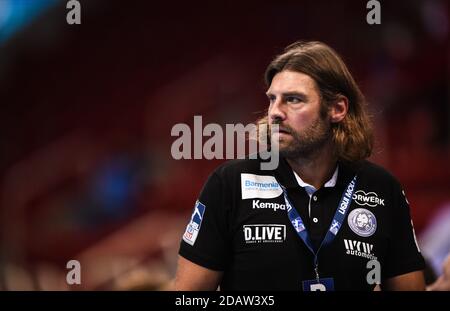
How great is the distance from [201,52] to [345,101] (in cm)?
546

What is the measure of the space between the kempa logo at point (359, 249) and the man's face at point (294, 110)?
1.39 feet

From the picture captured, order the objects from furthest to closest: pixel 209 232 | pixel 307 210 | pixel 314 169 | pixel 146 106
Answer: pixel 146 106
pixel 314 169
pixel 307 210
pixel 209 232

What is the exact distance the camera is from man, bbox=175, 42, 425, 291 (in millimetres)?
2471

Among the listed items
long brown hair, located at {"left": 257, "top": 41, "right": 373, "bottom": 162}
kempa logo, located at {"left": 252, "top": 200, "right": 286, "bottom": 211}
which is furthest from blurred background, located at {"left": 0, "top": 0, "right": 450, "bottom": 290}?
kempa logo, located at {"left": 252, "top": 200, "right": 286, "bottom": 211}

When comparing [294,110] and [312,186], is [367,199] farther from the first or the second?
[294,110]

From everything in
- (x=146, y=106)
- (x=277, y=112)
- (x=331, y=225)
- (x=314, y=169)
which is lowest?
(x=331, y=225)

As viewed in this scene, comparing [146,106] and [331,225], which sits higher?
[146,106]

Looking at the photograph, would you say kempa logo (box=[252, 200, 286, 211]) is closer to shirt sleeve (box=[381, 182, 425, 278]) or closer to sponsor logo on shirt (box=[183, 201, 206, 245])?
sponsor logo on shirt (box=[183, 201, 206, 245])

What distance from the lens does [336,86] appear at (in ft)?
8.96

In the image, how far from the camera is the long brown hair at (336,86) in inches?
105

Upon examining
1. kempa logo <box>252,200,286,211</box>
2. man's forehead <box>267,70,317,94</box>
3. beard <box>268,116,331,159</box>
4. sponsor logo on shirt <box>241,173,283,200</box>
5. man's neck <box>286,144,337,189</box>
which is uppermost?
man's forehead <box>267,70,317,94</box>

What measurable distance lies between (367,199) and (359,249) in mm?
238

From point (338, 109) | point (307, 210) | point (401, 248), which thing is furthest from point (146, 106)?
point (401, 248)

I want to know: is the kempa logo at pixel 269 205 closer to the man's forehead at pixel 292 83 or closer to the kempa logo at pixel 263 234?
the kempa logo at pixel 263 234
